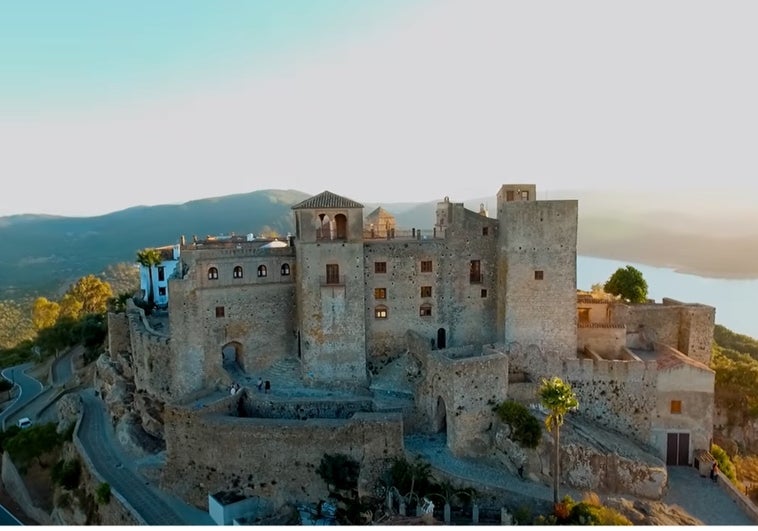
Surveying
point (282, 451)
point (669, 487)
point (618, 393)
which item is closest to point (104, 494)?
point (282, 451)

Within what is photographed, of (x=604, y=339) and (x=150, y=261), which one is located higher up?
(x=150, y=261)

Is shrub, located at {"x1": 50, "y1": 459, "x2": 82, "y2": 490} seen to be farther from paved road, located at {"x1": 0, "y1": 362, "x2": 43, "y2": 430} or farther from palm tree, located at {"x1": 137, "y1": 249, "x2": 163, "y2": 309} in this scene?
paved road, located at {"x1": 0, "y1": 362, "x2": 43, "y2": 430}

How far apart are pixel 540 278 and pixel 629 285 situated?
287 inches

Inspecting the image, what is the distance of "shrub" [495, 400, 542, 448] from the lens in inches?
722

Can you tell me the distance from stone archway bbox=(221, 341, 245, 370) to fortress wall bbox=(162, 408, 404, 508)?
4221mm

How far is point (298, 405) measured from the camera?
20.6m

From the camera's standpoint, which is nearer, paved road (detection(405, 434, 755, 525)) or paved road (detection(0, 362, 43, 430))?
paved road (detection(405, 434, 755, 525))

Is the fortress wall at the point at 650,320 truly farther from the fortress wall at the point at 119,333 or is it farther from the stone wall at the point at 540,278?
the fortress wall at the point at 119,333

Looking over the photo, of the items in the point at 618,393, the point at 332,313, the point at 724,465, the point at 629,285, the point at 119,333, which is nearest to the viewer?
the point at 724,465

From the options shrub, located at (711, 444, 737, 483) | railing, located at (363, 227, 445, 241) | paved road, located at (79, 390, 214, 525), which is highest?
railing, located at (363, 227, 445, 241)

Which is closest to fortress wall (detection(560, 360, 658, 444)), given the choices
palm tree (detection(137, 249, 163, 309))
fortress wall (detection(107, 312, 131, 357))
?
fortress wall (detection(107, 312, 131, 357))

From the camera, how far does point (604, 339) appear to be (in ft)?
75.6

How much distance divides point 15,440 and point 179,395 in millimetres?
11546

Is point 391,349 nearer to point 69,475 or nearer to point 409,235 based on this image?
point 409,235
